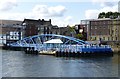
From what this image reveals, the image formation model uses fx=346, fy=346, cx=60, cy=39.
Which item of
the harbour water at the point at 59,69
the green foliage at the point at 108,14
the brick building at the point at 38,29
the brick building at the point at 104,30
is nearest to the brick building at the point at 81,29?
the brick building at the point at 38,29

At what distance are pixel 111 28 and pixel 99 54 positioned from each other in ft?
91.2

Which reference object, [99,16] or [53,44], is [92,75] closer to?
[53,44]

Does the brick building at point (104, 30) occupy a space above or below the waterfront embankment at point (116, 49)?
above

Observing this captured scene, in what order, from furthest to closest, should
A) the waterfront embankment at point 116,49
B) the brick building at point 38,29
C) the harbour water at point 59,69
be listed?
the brick building at point 38,29
the waterfront embankment at point 116,49
the harbour water at point 59,69

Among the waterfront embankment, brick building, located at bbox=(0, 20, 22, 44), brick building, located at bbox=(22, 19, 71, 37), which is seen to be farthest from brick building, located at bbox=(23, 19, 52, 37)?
the waterfront embankment

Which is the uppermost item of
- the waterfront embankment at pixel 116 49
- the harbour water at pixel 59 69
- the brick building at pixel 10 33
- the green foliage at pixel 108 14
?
the green foliage at pixel 108 14

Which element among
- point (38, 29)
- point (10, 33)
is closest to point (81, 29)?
point (38, 29)

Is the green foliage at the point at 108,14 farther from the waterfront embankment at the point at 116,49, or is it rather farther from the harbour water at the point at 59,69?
the harbour water at the point at 59,69

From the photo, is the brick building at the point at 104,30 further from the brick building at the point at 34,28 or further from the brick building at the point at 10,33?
the brick building at the point at 10,33

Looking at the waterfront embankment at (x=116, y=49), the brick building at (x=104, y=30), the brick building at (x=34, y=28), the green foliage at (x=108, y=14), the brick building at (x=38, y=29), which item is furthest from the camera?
the brick building at (x=34, y=28)

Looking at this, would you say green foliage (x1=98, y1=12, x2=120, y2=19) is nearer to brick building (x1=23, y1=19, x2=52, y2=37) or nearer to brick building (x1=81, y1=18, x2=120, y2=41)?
brick building (x1=81, y1=18, x2=120, y2=41)

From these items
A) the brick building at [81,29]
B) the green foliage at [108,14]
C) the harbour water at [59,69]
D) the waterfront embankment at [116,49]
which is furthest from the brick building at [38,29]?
the harbour water at [59,69]

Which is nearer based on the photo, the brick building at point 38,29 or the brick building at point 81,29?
the brick building at point 81,29

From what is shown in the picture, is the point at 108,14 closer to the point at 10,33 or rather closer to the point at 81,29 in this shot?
the point at 81,29
